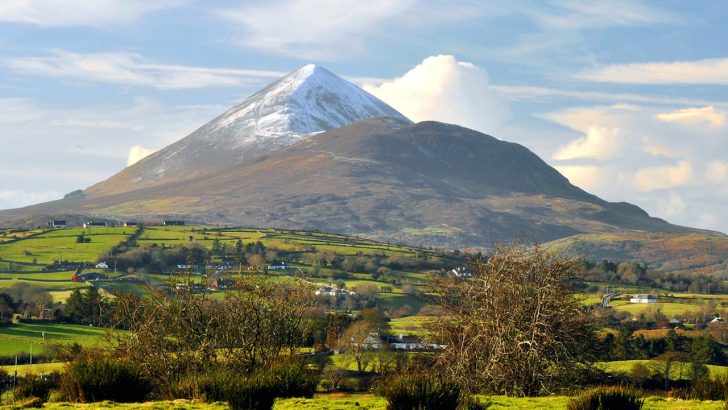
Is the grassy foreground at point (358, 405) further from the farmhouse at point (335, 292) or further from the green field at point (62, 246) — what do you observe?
the green field at point (62, 246)

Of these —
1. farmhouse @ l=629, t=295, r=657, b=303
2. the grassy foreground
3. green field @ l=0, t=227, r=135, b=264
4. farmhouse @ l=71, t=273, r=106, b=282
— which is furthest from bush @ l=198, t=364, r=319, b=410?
green field @ l=0, t=227, r=135, b=264

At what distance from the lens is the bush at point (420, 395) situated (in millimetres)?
21203

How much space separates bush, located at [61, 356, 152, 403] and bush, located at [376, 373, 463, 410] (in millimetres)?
7470

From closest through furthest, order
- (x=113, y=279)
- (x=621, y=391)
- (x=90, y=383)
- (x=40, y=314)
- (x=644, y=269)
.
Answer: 1. (x=621, y=391)
2. (x=90, y=383)
3. (x=40, y=314)
4. (x=113, y=279)
5. (x=644, y=269)

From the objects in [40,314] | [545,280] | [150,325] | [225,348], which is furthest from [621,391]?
[40,314]

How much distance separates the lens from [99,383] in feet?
82.1

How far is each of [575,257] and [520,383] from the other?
Result: 6.11m

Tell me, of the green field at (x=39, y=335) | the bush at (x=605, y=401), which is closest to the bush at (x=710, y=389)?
the bush at (x=605, y=401)

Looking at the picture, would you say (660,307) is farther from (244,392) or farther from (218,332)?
(244,392)

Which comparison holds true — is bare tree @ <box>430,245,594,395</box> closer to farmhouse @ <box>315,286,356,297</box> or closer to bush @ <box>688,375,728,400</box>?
bush @ <box>688,375,728,400</box>

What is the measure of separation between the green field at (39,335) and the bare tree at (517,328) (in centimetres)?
4291

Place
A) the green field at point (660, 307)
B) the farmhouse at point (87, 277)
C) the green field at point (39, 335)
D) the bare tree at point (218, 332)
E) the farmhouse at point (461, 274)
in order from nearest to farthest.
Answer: the bare tree at point (218, 332) → the farmhouse at point (461, 274) → the green field at point (39, 335) → the green field at point (660, 307) → the farmhouse at point (87, 277)

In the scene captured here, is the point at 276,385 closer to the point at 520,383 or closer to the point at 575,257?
the point at 520,383

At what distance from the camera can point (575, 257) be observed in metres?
36.6
